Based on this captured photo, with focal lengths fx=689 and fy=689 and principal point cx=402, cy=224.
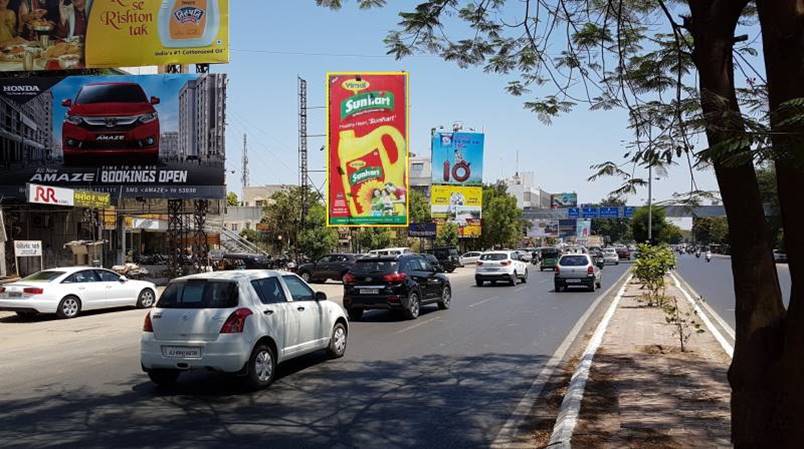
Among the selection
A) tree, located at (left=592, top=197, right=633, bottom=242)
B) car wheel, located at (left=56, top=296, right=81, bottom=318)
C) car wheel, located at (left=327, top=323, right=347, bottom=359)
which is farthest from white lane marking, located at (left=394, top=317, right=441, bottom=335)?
tree, located at (left=592, top=197, right=633, bottom=242)

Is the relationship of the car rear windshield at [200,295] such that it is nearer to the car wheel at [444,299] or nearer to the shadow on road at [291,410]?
the shadow on road at [291,410]

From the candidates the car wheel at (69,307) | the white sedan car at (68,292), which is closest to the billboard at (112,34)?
the white sedan car at (68,292)

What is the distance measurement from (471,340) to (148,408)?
23.1 ft

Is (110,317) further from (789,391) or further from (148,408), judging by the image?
(789,391)

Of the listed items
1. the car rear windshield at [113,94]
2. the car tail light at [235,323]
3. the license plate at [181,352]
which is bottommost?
the license plate at [181,352]

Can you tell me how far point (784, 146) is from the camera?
3.54 metres

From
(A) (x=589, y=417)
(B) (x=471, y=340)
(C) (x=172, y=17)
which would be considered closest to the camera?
(A) (x=589, y=417)

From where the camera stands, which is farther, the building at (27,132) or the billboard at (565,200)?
the billboard at (565,200)

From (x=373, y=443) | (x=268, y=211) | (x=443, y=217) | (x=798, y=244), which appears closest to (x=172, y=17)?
(x=373, y=443)

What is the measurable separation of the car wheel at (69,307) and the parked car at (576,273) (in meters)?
17.8

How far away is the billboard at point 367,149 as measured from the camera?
43.3 m

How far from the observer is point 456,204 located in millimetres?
67500

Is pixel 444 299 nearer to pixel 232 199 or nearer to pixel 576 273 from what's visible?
pixel 576 273

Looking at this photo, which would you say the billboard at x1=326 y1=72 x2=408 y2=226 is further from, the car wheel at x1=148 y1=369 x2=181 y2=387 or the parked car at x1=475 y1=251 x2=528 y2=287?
the car wheel at x1=148 y1=369 x2=181 y2=387
